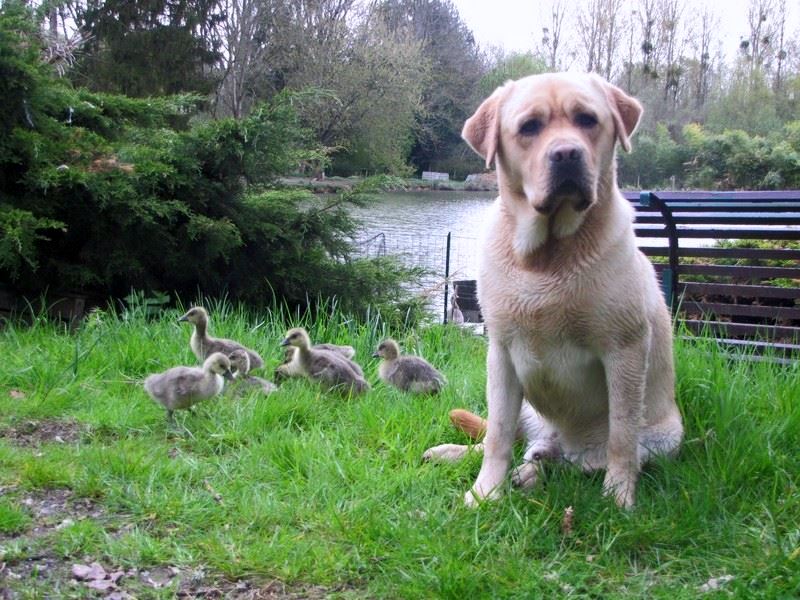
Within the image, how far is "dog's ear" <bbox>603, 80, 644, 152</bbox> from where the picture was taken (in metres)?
3.74

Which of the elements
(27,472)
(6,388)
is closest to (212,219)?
(6,388)

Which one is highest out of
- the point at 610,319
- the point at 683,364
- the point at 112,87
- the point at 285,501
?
the point at 112,87

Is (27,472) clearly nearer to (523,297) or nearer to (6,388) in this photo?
(6,388)

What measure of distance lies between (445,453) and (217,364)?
163cm

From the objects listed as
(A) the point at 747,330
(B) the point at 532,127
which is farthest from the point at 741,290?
(B) the point at 532,127

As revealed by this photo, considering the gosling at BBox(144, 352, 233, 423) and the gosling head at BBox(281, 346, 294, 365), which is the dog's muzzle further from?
the gosling head at BBox(281, 346, 294, 365)

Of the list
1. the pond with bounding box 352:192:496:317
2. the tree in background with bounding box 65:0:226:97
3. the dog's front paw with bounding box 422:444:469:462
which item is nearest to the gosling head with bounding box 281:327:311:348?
the dog's front paw with bounding box 422:444:469:462

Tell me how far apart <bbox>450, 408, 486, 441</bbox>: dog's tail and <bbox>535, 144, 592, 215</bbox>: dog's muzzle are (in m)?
1.47

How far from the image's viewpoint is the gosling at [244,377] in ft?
18.2

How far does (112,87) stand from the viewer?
2350 cm

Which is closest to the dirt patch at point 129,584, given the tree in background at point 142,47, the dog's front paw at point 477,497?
the dog's front paw at point 477,497

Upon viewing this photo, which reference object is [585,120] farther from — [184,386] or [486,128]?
[184,386]

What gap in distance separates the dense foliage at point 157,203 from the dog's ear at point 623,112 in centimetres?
518

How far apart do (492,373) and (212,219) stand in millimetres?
5266
